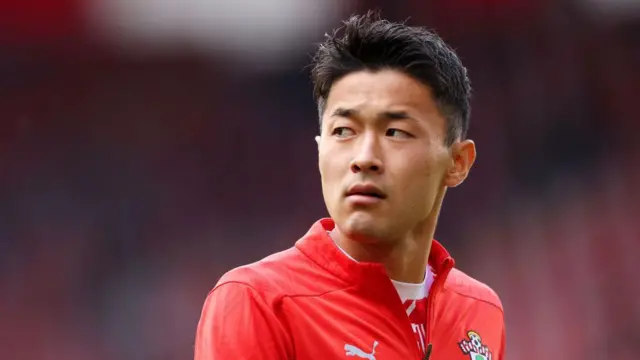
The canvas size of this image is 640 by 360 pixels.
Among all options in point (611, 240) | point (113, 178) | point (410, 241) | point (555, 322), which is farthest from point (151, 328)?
point (410, 241)

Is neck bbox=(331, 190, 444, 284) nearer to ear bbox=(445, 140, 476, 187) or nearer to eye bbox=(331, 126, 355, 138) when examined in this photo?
ear bbox=(445, 140, 476, 187)

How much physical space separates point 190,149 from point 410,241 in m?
3.17

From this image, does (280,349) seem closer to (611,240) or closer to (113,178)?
(113,178)

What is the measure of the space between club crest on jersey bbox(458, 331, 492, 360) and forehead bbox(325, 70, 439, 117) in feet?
1.88

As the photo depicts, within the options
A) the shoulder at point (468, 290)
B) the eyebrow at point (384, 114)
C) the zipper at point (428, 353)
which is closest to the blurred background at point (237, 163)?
the shoulder at point (468, 290)

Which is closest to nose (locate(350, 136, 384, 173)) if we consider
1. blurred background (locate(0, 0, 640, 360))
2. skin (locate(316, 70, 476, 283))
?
skin (locate(316, 70, 476, 283))

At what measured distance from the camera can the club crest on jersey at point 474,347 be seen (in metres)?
2.21

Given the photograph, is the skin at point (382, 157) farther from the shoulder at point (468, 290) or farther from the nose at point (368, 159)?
the shoulder at point (468, 290)

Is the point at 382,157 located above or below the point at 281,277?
above

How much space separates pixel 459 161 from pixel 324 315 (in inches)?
21.2

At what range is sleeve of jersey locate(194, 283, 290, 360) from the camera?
185cm

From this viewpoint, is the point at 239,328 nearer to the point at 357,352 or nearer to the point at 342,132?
the point at 357,352

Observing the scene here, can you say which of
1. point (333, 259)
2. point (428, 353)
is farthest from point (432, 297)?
point (333, 259)

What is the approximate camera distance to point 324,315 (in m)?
2.00
